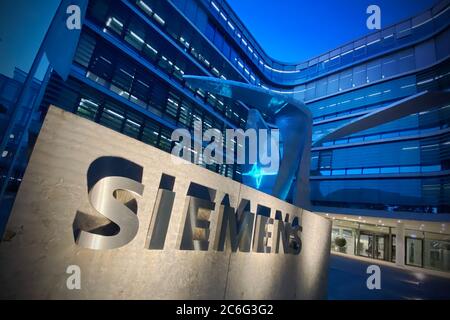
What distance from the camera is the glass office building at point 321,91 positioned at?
44.5 feet

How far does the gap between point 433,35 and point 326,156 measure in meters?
15.2

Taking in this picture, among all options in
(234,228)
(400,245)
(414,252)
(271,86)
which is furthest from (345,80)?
(234,228)

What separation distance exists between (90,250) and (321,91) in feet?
112

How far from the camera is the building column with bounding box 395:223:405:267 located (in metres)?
21.2

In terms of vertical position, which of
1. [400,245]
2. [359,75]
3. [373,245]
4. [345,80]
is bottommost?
[373,245]

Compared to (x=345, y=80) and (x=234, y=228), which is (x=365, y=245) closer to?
(x=345, y=80)

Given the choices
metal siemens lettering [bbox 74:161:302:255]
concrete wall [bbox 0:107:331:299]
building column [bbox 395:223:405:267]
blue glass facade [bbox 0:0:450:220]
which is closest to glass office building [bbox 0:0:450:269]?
blue glass facade [bbox 0:0:450:220]

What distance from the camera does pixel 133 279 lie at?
2756 millimetres

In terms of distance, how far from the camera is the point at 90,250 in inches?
95.9

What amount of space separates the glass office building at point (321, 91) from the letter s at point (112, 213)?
1171 cm

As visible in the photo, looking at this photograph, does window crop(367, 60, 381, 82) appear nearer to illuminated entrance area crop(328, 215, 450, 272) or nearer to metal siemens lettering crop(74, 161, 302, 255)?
illuminated entrance area crop(328, 215, 450, 272)

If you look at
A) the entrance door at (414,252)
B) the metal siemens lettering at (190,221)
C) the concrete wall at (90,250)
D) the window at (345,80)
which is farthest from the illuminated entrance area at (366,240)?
the concrete wall at (90,250)

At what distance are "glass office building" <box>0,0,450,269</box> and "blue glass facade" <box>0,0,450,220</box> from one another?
0.07 meters

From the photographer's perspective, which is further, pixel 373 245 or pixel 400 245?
pixel 373 245
